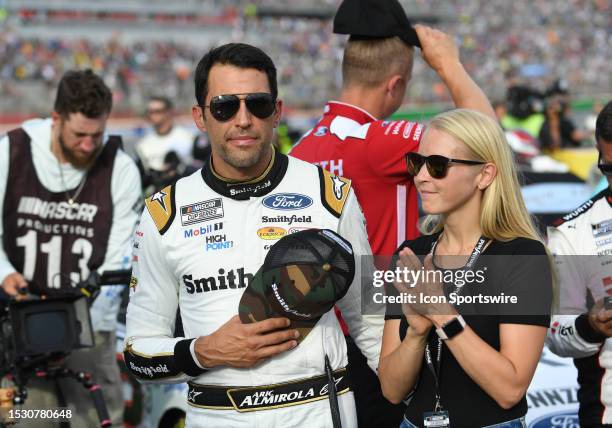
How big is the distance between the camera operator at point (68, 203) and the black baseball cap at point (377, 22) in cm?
156

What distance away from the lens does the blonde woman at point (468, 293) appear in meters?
2.53

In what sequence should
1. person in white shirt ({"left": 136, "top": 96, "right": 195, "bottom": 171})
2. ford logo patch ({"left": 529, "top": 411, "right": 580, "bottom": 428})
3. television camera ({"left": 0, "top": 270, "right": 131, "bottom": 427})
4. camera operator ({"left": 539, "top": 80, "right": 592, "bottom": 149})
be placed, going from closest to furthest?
television camera ({"left": 0, "top": 270, "right": 131, "bottom": 427})
ford logo patch ({"left": 529, "top": 411, "right": 580, "bottom": 428})
person in white shirt ({"left": 136, "top": 96, "right": 195, "bottom": 171})
camera operator ({"left": 539, "top": 80, "right": 592, "bottom": 149})

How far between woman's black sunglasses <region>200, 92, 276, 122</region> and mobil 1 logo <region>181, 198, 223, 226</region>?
0.28 metres

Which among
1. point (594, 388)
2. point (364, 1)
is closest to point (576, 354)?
point (594, 388)

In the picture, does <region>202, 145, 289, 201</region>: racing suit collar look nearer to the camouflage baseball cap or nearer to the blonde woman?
the camouflage baseball cap

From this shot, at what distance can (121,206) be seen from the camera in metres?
4.95

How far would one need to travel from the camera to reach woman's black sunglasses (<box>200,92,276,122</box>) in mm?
2912

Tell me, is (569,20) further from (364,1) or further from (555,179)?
(364,1)

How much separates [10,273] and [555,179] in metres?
4.88

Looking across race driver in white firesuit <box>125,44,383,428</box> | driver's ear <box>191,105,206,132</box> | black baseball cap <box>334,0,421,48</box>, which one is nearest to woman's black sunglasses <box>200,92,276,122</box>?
race driver in white firesuit <box>125,44,383,428</box>

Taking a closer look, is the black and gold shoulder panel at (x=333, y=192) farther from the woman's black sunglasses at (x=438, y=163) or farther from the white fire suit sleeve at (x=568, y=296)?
the white fire suit sleeve at (x=568, y=296)

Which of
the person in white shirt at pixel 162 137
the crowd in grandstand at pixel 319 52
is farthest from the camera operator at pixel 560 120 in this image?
the crowd in grandstand at pixel 319 52

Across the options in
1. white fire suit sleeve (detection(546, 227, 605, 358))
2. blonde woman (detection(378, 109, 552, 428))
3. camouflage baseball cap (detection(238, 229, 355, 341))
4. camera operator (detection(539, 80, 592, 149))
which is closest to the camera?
blonde woman (detection(378, 109, 552, 428))

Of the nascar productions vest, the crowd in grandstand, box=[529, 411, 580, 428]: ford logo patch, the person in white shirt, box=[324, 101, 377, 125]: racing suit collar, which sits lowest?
box=[529, 411, 580, 428]: ford logo patch
